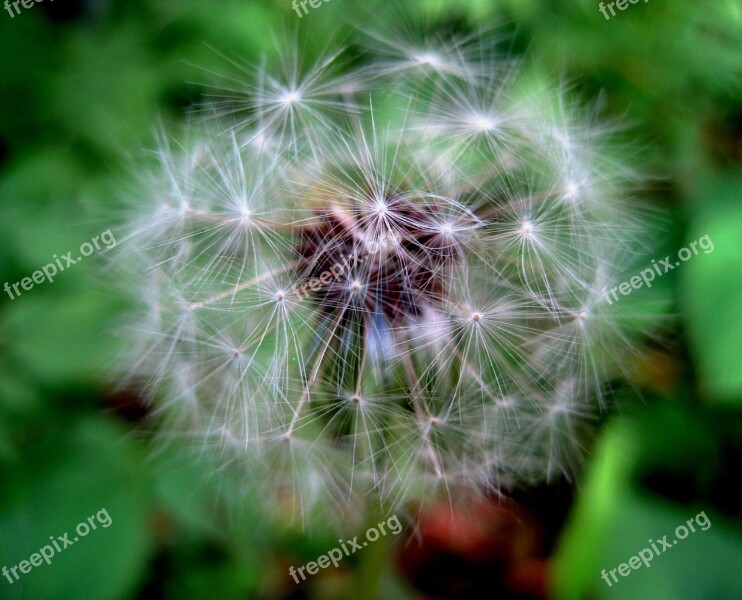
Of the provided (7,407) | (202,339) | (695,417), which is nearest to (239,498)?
(202,339)

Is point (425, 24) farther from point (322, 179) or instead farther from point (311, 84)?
point (322, 179)
